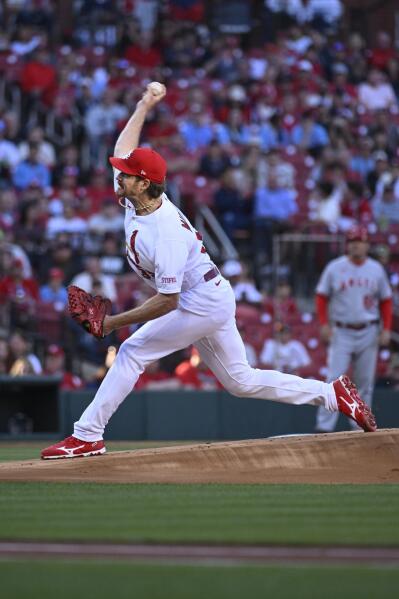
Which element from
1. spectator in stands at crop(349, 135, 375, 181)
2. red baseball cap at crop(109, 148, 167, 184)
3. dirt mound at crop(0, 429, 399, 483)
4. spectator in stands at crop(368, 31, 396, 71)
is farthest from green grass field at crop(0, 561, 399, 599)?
spectator in stands at crop(368, 31, 396, 71)

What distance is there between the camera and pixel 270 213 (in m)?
18.4

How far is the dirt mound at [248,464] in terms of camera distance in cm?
834

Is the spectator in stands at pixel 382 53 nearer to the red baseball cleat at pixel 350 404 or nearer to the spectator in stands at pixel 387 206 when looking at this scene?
the spectator in stands at pixel 387 206

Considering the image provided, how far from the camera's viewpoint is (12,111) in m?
20.3

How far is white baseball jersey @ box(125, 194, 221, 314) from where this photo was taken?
8250 mm

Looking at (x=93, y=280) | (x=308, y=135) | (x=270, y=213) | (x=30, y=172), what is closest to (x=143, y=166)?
(x=93, y=280)

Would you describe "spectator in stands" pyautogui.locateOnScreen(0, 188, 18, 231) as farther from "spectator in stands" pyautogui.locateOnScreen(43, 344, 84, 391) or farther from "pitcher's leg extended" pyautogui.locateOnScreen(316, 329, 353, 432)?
A: "pitcher's leg extended" pyautogui.locateOnScreen(316, 329, 353, 432)

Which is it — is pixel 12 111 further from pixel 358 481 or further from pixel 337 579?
pixel 337 579

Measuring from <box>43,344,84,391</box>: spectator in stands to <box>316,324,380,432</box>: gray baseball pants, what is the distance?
3.36 metres

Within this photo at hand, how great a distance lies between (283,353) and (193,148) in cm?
507

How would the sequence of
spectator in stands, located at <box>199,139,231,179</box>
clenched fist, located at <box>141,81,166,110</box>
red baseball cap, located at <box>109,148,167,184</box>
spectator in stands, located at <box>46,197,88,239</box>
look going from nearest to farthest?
red baseball cap, located at <box>109,148,167,184</box>
clenched fist, located at <box>141,81,166,110</box>
spectator in stands, located at <box>46,197,88,239</box>
spectator in stands, located at <box>199,139,231,179</box>

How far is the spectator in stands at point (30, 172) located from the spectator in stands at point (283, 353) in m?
4.38

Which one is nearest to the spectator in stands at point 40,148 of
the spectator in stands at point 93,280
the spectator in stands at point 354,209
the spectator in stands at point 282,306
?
the spectator in stands at point 93,280

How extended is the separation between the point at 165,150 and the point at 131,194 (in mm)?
11309
